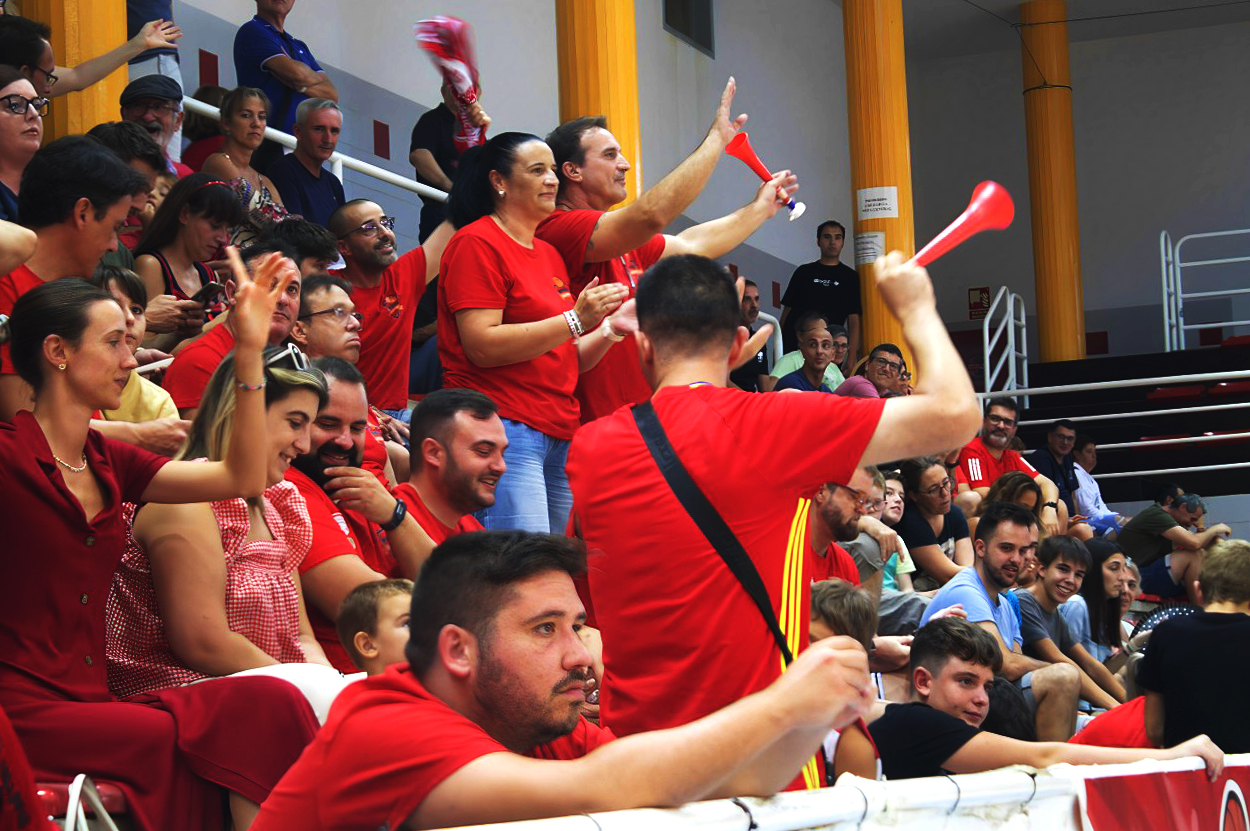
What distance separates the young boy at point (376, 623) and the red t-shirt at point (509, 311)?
1.43 metres

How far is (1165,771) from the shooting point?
2.86 metres

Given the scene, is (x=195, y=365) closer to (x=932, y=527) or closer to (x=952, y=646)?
(x=952, y=646)

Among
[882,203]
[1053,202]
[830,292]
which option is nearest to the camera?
[882,203]

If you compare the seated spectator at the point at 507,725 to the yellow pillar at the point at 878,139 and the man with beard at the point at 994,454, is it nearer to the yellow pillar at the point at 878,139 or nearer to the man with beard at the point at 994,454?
the man with beard at the point at 994,454

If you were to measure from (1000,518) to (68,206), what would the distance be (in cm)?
387

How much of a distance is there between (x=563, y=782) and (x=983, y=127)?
700 inches

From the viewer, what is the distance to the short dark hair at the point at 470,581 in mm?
2023

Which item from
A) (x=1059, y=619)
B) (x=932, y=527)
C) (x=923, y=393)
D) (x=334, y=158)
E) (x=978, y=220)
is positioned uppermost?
(x=334, y=158)

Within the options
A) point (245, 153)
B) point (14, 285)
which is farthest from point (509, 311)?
point (245, 153)

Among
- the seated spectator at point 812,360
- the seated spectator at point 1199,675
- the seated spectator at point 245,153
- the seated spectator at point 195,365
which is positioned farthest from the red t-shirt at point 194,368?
the seated spectator at point 812,360

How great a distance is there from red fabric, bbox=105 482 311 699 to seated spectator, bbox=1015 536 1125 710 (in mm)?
3934

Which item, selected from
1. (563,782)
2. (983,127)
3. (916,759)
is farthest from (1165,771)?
(983,127)

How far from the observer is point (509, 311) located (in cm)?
473

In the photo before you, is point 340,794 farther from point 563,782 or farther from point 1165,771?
point 1165,771
